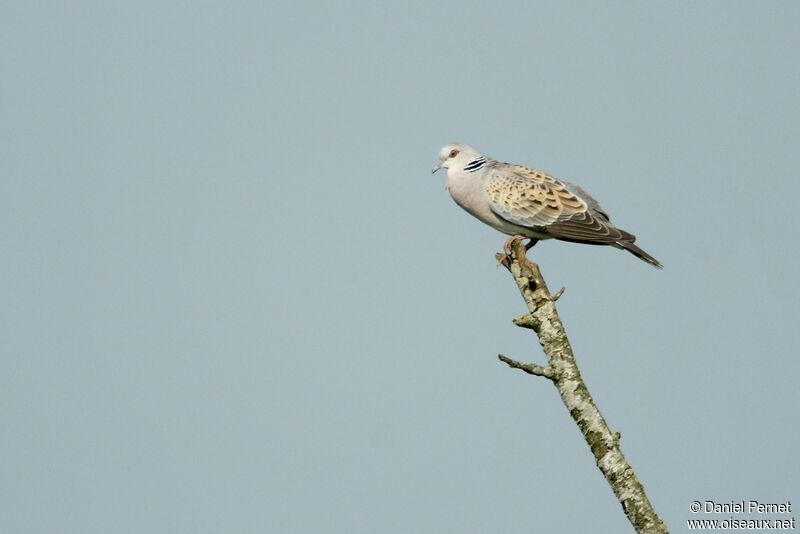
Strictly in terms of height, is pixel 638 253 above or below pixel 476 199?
below

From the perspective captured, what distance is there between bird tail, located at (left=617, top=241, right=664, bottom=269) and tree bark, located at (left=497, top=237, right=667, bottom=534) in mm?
2726

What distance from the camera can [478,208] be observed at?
44.7ft

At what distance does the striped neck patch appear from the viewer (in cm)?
1405

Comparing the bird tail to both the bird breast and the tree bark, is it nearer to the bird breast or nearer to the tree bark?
the bird breast

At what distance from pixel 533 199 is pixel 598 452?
195 inches

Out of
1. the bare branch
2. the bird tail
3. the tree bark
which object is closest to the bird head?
the bird tail

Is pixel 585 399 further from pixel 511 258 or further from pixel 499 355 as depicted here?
pixel 511 258

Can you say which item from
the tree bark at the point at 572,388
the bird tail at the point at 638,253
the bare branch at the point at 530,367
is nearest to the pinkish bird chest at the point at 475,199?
the bird tail at the point at 638,253

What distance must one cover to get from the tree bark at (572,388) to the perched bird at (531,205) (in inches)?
104

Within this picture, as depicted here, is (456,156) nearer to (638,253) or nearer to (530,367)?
(638,253)

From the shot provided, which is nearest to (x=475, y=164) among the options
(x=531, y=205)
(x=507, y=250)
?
(x=531, y=205)

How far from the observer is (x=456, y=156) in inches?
565

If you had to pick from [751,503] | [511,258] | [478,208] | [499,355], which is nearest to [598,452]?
[499,355]

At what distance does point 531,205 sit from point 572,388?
14.2 ft
